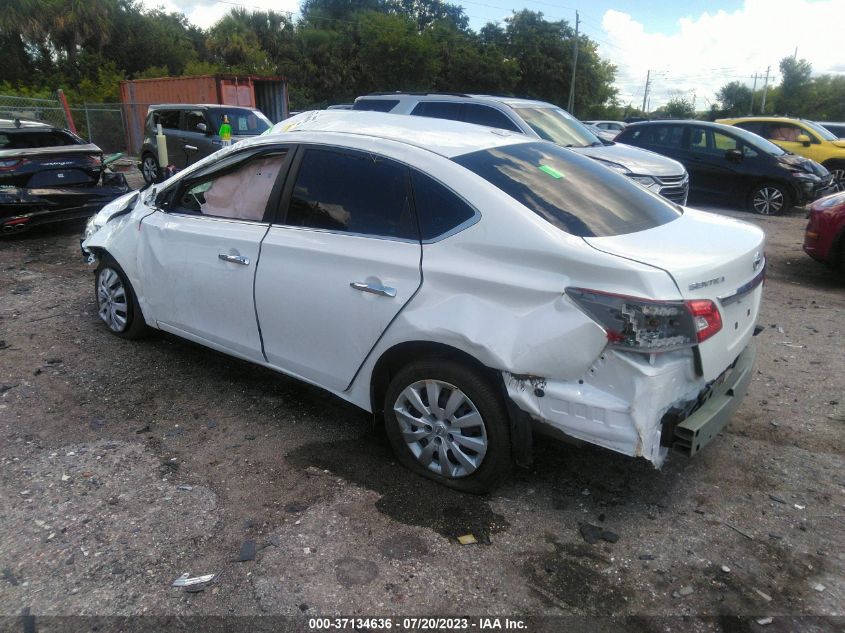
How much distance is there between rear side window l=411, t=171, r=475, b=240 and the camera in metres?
2.97

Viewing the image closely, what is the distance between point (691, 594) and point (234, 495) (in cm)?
209

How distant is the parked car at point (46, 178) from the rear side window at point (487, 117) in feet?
16.2

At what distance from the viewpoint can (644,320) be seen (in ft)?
8.18

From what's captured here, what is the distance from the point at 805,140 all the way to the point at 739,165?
10.4 feet

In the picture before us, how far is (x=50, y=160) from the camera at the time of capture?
26.1 feet

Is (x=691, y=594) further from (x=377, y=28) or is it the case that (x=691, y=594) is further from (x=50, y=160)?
(x=377, y=28)

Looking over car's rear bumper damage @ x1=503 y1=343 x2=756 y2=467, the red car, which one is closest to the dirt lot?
car's rear bumper damage @ x1=503 y1=343 x2=756 y2=467

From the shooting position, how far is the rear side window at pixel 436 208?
117 inches

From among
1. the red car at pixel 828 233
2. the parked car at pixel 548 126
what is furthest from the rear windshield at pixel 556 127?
the red car at pixel 828 233

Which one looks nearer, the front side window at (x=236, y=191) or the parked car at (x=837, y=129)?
the front side window at (x=236, y=191)

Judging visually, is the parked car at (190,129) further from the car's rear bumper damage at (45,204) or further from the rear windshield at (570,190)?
the rear windshield at (570,190)

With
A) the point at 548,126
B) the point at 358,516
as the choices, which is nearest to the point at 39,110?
the point at 548,126

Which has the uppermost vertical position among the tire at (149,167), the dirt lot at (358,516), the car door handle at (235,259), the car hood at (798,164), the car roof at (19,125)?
the car roof at (19,125)

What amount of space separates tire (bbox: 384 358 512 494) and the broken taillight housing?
599 millimetres
